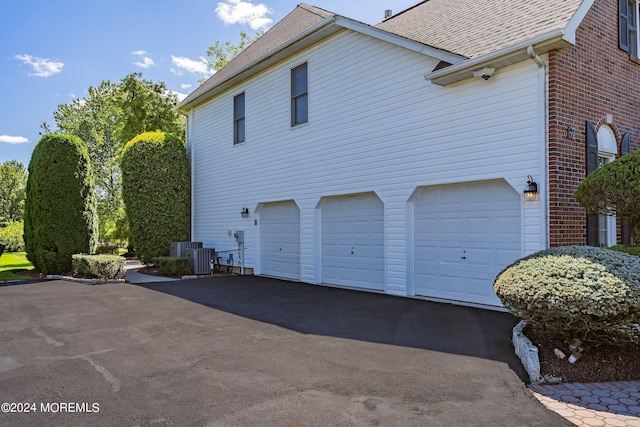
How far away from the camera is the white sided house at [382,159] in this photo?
7.73 meters

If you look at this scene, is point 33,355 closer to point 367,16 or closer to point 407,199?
point 407,199

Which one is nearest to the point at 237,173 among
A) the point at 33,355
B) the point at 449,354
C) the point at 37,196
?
the point at 37,196

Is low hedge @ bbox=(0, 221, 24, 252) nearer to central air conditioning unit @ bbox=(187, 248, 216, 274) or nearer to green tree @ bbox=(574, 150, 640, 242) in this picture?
central air conditioning unit @ bbox=(187, 248, 216, 274)

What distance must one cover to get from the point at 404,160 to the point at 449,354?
16.4 feet

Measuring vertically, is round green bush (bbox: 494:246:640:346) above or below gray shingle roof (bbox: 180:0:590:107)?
below

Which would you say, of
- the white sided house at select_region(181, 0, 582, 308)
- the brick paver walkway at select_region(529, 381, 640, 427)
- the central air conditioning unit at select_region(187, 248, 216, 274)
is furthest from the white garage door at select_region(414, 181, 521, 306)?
the central air conditioning unit at select_region(187, 248, 216, 274)

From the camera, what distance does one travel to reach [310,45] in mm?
12102

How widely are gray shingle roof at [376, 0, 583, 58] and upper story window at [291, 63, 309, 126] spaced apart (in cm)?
291

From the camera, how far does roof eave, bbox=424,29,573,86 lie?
6.86 meters

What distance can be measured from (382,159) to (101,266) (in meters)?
8.65

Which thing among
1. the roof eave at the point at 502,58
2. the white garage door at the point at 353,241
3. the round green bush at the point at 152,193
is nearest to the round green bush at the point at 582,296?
the roof eave at the point at 502,58

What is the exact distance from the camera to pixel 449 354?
5.44 metres

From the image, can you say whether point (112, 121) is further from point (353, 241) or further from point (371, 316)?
point (371, 316)

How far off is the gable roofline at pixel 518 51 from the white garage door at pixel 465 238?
2091mm
